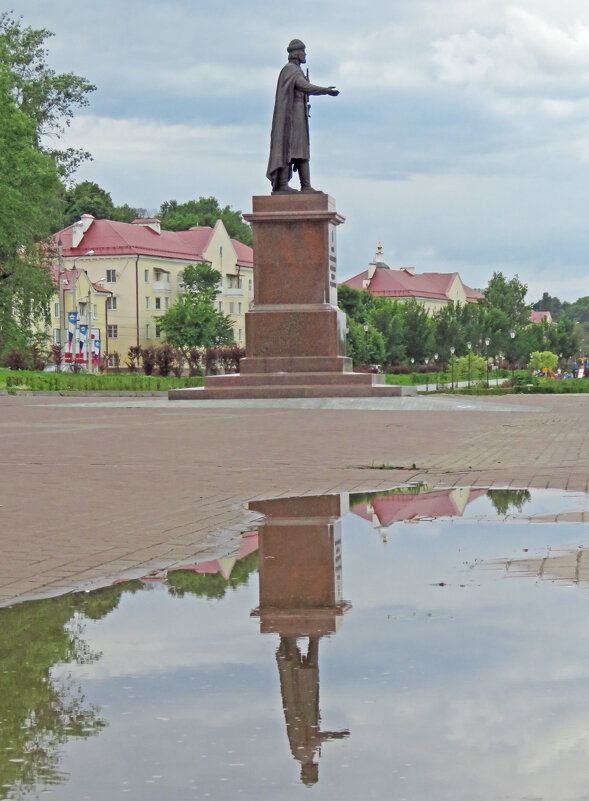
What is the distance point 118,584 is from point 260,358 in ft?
79.2

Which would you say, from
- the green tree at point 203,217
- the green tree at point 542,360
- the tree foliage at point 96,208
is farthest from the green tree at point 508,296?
the tree foliage at point 96,208

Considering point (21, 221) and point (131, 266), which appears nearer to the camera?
point (21, 221)

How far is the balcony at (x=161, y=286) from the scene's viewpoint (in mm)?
112938

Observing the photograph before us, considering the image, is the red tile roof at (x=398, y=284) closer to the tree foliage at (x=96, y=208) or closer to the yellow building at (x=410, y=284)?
the yellow building at (x=410, y=284)

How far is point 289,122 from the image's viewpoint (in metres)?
31.6

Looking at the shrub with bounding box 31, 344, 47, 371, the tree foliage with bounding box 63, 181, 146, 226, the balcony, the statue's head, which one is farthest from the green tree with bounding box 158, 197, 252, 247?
the statue's head

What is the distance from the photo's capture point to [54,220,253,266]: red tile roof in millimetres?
110188

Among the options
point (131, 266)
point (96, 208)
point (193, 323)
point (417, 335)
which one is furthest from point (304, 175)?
point (96, 208)

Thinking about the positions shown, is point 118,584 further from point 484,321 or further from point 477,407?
point 484,321

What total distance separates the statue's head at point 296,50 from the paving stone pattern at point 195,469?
10783mm

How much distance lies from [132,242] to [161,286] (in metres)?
5.01

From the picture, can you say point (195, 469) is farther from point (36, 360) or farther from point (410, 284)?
point (410, 284)

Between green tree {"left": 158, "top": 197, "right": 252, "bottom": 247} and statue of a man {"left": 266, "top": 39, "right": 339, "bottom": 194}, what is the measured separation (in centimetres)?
10142

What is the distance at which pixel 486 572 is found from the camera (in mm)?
6348
